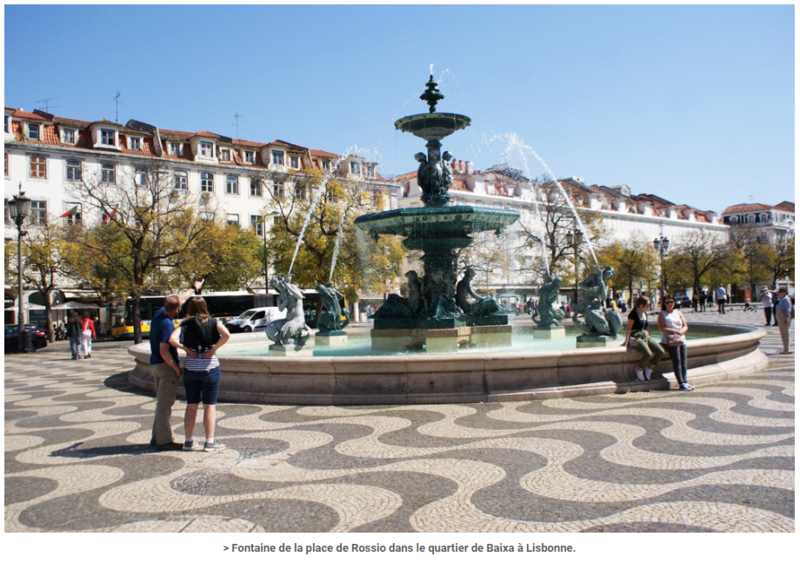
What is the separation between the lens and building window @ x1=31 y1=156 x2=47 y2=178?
42812 mm

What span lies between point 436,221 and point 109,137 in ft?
138

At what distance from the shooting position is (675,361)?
8.75 m

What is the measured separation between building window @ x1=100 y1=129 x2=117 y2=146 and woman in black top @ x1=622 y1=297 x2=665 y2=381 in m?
45.7

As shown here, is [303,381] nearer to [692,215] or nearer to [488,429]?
[488,429]

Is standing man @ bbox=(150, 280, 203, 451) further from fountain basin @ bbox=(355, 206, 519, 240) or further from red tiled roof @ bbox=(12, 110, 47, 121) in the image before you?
red tiled roof @ bbox=(12, 110, 47, 121)

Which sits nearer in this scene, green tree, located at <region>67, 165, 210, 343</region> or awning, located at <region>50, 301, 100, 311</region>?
green tree, located at <region>67, 165, 210, 343</region>

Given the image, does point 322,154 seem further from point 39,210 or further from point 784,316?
point 784,316

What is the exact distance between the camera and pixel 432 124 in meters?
12.9

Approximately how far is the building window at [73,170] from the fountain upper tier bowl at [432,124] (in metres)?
38.8

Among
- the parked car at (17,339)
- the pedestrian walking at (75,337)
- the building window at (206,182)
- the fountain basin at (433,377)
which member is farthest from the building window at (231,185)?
the fountain basin at (433,377)

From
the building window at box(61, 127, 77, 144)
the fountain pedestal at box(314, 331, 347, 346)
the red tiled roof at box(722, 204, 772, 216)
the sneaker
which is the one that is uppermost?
the red tiled roof at box(722, 204, 772, 216)

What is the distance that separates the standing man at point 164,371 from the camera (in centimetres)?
606

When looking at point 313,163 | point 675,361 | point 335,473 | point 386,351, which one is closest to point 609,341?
point 675,361

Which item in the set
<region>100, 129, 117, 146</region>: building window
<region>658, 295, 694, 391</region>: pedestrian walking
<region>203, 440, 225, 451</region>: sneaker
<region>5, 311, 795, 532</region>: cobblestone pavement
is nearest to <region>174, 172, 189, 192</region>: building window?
<region>100, 129, 117, 146</region>: building window
